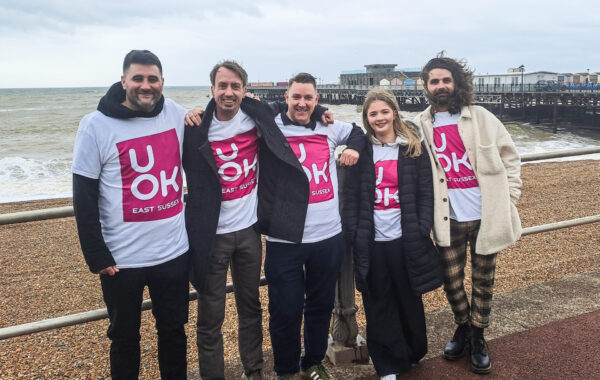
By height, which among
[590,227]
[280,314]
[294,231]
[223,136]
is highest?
[223,136]

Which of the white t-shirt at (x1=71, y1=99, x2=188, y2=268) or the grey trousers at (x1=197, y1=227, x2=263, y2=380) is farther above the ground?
the white t-shirt at (x1=71, y1=99, x2=188, y2=268)

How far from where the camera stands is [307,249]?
2.68 metres

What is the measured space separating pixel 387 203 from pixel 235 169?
0.90 meters

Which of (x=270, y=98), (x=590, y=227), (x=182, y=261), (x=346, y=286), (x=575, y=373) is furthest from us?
(x=270, y=98)

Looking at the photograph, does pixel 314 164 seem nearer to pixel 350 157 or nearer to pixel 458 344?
pixel 350 157

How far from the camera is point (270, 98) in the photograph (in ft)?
264

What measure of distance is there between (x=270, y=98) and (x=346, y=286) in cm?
7940

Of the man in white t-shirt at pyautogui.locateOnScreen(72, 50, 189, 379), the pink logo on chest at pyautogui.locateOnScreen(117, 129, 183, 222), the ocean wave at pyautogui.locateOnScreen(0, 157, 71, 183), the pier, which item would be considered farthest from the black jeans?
the pier

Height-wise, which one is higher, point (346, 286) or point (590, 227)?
point (346, 286)

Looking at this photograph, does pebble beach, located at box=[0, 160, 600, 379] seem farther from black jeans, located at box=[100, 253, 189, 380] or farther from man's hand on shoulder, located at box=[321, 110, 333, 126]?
man's hand on shoulder, located at box=[321, 110, 333, 126]

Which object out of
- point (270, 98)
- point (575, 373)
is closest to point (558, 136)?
point (575, 373)

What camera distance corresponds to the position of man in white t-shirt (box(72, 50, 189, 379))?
7.40ft

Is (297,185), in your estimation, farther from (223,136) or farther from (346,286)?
(346,286)

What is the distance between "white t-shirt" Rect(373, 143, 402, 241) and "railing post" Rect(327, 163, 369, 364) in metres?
0.31
